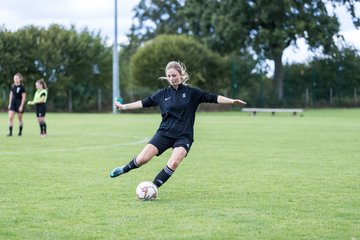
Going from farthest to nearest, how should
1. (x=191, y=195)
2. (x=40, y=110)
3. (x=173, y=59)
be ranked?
1. (x=173, y=59)
2. (x=40, y=110)
3. (x=191, y=195)

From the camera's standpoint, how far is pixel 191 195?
964 centimetres

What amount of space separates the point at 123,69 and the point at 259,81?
11410 mm

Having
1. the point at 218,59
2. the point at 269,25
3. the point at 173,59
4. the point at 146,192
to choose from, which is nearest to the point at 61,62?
the point at 173,59

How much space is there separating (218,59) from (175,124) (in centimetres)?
4441

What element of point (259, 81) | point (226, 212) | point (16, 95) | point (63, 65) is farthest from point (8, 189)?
point (259, 81)

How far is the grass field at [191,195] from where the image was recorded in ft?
23.8

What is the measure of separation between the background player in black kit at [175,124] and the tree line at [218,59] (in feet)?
132

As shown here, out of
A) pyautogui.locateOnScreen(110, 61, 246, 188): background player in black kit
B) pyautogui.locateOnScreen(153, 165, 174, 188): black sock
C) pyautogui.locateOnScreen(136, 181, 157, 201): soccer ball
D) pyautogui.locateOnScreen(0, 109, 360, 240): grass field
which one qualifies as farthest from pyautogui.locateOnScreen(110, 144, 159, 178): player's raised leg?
pyautogui.locateOnScreen(136, 181, 157, 201): soccer ball

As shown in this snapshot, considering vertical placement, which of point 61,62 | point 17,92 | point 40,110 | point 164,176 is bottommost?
point 164,176

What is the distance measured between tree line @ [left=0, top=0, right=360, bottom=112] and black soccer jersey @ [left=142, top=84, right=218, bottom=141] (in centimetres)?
4028

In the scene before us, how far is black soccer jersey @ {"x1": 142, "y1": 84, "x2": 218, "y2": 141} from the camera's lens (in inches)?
382

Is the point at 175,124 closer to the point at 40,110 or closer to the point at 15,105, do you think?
the point at 40,110

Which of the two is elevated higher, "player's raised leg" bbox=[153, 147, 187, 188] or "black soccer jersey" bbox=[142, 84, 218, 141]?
"black soccer jersey" bbox=[142, 84, 218, 141]

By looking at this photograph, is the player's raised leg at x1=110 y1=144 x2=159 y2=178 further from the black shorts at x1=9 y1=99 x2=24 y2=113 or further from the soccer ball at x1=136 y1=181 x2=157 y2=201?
the black shorts at x1=9 y1=99 x2=24 y2=113
